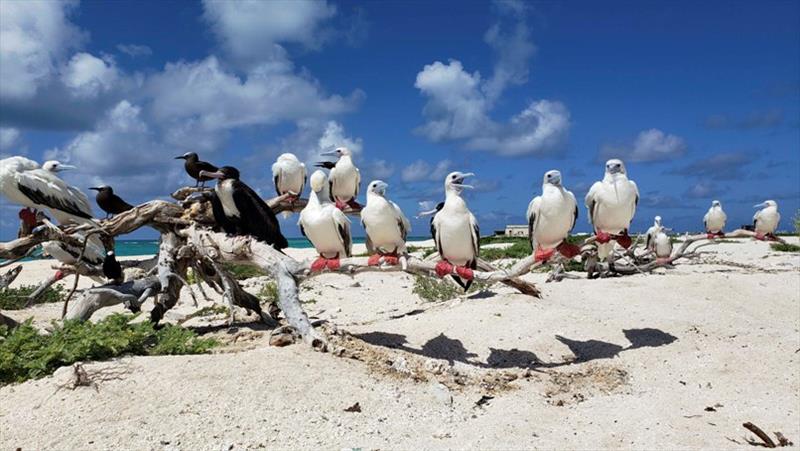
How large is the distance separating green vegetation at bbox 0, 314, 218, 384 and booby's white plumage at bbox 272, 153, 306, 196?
413 cm

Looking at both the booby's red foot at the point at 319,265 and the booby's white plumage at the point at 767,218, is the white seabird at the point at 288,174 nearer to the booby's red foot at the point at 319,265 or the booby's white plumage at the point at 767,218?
the booby's red foot at the point at 319,265

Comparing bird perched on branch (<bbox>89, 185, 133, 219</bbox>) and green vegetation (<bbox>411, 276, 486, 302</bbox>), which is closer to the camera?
bird perched on branch (<bbox>89, 185, 133, 219</bbox>)

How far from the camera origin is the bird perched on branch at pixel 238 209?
8.26m

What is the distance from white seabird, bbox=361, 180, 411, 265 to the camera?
7.36 m

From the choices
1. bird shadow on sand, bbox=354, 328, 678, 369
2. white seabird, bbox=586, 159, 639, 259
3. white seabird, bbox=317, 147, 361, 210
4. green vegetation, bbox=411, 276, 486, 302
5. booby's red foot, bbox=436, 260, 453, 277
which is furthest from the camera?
green vegetation, bbox=411, 276, 486, 302

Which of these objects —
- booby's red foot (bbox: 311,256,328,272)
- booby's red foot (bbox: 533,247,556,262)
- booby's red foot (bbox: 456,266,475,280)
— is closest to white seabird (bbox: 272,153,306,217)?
booby's red foot (bbox: 311,256,328,272)

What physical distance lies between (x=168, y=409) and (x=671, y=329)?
7351mm

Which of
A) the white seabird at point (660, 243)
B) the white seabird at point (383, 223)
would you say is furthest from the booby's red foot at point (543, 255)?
the white seabird at point (660, 243)

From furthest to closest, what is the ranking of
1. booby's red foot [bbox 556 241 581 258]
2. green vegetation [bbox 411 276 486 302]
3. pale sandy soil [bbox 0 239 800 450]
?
green vegetation [bbox 411 276 486 302], booby's red foot [bbox 556 241 581 258], pale sandy soil [bbox 0 239 800 450]

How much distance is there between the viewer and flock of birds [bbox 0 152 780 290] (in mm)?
7363

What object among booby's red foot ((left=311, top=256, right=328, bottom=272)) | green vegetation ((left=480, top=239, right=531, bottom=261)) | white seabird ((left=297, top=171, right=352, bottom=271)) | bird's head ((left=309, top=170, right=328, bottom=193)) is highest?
bird's head ((left=309, top=170, right=328, bottom=193))

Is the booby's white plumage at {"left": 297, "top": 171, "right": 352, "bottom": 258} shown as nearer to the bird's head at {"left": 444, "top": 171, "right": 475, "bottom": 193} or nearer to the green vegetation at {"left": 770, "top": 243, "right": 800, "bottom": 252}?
the bird's head at {"left": 444, "top": 171, "right": 475, "bottom": 193}

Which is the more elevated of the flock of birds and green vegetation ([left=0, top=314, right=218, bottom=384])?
the flock of birds

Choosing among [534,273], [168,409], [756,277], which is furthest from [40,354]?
[756,277]
